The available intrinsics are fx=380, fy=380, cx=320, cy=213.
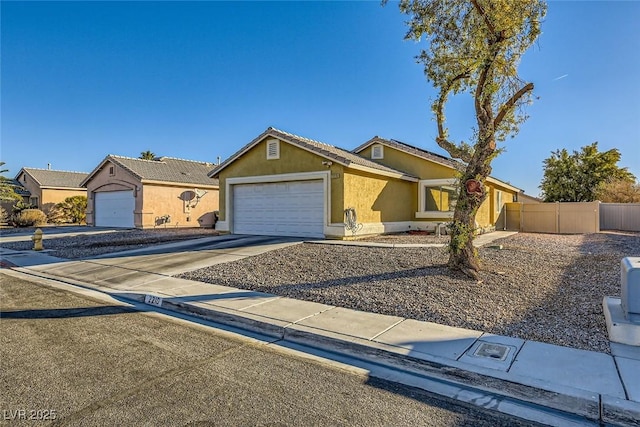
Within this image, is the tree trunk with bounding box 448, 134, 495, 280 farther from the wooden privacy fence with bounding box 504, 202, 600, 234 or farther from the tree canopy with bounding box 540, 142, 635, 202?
the tree canopy with bounding box 540, 142, 635, 202

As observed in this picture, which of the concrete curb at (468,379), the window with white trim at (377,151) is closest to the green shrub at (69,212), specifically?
the window with white trim at (377,151)

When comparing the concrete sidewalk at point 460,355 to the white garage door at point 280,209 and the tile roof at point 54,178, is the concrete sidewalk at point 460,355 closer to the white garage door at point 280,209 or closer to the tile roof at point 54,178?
the white garage door at point 280,209

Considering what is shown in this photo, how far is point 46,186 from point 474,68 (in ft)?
119

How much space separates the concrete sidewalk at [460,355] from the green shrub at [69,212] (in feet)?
94.6

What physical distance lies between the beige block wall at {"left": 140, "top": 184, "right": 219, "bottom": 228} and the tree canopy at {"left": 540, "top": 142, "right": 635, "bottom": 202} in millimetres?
27544

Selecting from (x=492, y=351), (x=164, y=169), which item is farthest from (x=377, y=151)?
(x=492, y=351)

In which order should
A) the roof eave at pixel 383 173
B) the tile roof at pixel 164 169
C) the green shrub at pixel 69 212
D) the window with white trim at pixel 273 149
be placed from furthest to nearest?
the green shrub at pixel 69 212 < the tile roof at pixel 164 169 < the window with white trim at pixel 273 149 < the roof eave at pixel 383 173

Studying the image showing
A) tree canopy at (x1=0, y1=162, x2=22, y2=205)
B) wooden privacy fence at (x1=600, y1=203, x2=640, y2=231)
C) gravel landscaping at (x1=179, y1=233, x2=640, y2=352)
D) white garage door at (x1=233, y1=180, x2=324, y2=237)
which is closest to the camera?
gravel landscaping at (x1=179, y1=233, x2=640, y2=352)

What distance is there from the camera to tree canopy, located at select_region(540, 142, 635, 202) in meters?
30.3

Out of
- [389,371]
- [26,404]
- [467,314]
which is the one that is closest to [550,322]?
[467,314]

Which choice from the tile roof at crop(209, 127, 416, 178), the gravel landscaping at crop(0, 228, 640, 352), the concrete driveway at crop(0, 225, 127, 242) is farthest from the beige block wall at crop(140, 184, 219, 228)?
the gravel landscaping at crop(0, 228, 640, 352)

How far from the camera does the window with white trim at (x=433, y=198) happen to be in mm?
18578

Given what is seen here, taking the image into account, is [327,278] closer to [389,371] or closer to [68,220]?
[389,371]

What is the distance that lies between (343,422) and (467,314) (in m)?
3.45
